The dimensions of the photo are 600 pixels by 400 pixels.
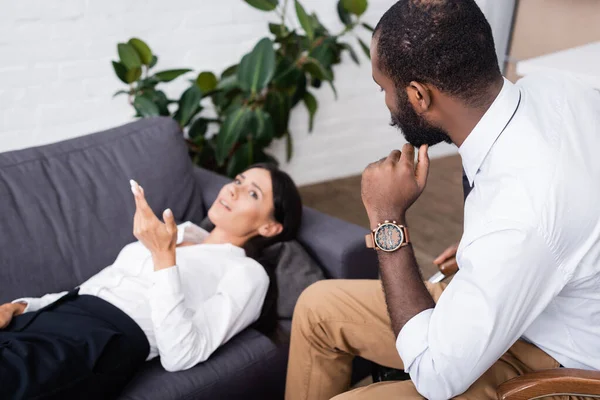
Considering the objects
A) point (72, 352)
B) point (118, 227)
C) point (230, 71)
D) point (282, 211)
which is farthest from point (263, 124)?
point (72, 352)

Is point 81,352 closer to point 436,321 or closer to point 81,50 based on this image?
point 436,321

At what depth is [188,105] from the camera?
2.60m

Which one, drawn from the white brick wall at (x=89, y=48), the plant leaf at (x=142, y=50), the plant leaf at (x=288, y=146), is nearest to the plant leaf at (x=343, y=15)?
the white brick wall at (x=89, y=48)

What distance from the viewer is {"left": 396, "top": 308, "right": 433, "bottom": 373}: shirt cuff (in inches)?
43.6

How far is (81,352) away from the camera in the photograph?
149cm

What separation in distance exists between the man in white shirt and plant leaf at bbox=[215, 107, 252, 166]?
1.45m

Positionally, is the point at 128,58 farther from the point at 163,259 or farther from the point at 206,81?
the point at 163,259

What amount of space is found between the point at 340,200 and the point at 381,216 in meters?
2.34

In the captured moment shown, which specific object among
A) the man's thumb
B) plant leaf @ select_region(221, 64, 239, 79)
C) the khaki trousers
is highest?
plant leaf @ select_region(221, 64, 239, 79)

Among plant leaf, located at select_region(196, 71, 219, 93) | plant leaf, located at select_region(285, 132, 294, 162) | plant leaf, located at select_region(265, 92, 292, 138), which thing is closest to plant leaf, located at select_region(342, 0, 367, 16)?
plant leaf, located at select_region(265, 92, 292, 138)

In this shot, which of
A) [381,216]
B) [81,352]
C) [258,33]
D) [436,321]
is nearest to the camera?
[436,321]

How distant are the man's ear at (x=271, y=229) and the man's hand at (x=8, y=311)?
0.71 metres

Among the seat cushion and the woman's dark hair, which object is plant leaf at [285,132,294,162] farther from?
the seat cushion

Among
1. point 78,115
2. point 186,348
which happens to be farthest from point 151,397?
point 78,115
